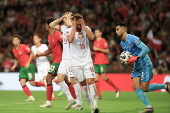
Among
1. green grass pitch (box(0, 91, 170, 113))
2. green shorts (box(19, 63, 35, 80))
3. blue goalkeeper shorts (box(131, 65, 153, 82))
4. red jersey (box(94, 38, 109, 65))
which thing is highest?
red jersey (box(94, 38, 109, 65))

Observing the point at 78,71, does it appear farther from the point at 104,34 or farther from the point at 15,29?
the point at 15,29

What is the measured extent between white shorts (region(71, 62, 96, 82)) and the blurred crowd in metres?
12.0

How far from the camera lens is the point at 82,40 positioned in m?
9.62

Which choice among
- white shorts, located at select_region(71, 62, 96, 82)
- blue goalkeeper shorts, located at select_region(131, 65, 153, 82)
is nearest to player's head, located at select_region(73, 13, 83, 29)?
white shorts, located at select_region(71, 62, 96, 82)

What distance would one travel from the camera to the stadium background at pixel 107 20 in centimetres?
2333

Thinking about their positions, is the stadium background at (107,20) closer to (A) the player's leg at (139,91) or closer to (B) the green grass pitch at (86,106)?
(B) the green grass pitch at (86,106)

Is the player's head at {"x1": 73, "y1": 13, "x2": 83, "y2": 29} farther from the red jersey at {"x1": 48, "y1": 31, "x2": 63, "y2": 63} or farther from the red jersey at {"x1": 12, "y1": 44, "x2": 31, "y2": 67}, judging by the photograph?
the red jersey at {"x1": 12, "y1": 44, "x2": 31, "y2": 67}

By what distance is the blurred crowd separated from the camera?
23547mm

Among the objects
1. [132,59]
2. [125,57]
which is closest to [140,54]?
[132,59]

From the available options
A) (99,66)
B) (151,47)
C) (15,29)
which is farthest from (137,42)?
(15,29)

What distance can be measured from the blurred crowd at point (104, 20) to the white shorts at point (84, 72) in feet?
39.4

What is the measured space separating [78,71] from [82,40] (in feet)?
2.53

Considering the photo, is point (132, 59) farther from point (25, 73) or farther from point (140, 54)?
point (25, 73)

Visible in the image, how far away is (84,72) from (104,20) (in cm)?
1673
